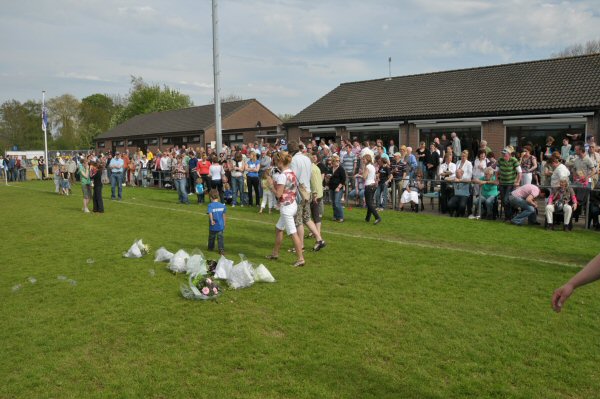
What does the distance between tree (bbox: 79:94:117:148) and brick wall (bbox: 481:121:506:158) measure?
66.7 meters

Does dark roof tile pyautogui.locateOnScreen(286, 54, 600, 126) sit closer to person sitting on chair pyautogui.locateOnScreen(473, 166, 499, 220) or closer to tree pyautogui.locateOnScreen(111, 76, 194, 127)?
person sitting on chair pyautogui.locateOnScreen(473, 166, 499, 220)

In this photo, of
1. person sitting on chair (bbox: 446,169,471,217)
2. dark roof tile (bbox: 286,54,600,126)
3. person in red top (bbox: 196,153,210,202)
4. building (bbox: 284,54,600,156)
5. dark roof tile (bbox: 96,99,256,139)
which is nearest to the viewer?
person sitting on chair (bbox: 446,169,471,217)

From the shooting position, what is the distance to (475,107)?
24.8 metres

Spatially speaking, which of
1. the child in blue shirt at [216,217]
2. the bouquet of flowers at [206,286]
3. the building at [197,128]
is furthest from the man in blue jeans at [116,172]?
the building at [197,128]

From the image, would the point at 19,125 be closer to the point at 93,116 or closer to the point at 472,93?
the point at 93,116

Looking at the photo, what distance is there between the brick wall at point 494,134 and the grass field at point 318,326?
1401cm

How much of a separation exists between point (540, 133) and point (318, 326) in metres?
20.5

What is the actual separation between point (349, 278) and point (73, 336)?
4.02 metres

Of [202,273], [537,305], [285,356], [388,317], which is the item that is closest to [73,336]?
[202,273]

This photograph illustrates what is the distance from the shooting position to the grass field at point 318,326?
448cm

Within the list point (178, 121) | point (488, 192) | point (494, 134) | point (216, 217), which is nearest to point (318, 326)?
point (216, 217)

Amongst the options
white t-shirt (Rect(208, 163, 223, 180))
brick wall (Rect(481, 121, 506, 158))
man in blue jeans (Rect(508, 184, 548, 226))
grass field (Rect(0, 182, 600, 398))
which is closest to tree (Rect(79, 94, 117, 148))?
white t-shirt (Rect(208, 163, 223, 180))

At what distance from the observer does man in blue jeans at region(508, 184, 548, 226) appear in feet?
41.3

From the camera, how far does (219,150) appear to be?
2102 centimetres
